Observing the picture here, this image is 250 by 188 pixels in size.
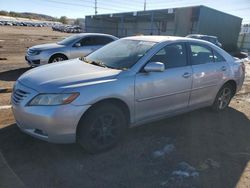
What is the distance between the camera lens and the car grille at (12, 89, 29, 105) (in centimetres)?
352

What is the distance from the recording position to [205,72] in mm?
5012

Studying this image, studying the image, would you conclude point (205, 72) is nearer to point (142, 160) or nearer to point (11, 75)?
point (142, 160)

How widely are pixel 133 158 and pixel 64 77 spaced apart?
1.50m

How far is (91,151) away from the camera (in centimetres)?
371

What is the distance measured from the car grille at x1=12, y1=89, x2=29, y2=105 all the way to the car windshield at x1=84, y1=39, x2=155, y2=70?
4.31 feet

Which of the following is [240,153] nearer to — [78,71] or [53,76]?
[78,71]

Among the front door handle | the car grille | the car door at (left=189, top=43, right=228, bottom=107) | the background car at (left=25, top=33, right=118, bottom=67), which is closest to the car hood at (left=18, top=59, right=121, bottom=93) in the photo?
the car grille

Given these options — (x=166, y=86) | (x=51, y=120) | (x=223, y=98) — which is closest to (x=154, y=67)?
(x=166, y=86)

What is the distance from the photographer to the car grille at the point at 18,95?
3522mm

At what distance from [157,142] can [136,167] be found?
0.86 meters

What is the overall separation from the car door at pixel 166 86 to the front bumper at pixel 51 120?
102cm

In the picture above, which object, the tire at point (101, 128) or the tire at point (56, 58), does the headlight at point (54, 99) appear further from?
the tire at point (56, 58)

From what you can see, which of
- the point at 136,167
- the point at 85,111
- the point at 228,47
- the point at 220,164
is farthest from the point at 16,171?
the point at 228,47

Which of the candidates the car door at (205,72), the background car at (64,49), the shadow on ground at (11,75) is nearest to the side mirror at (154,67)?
the car door at (205,72)
